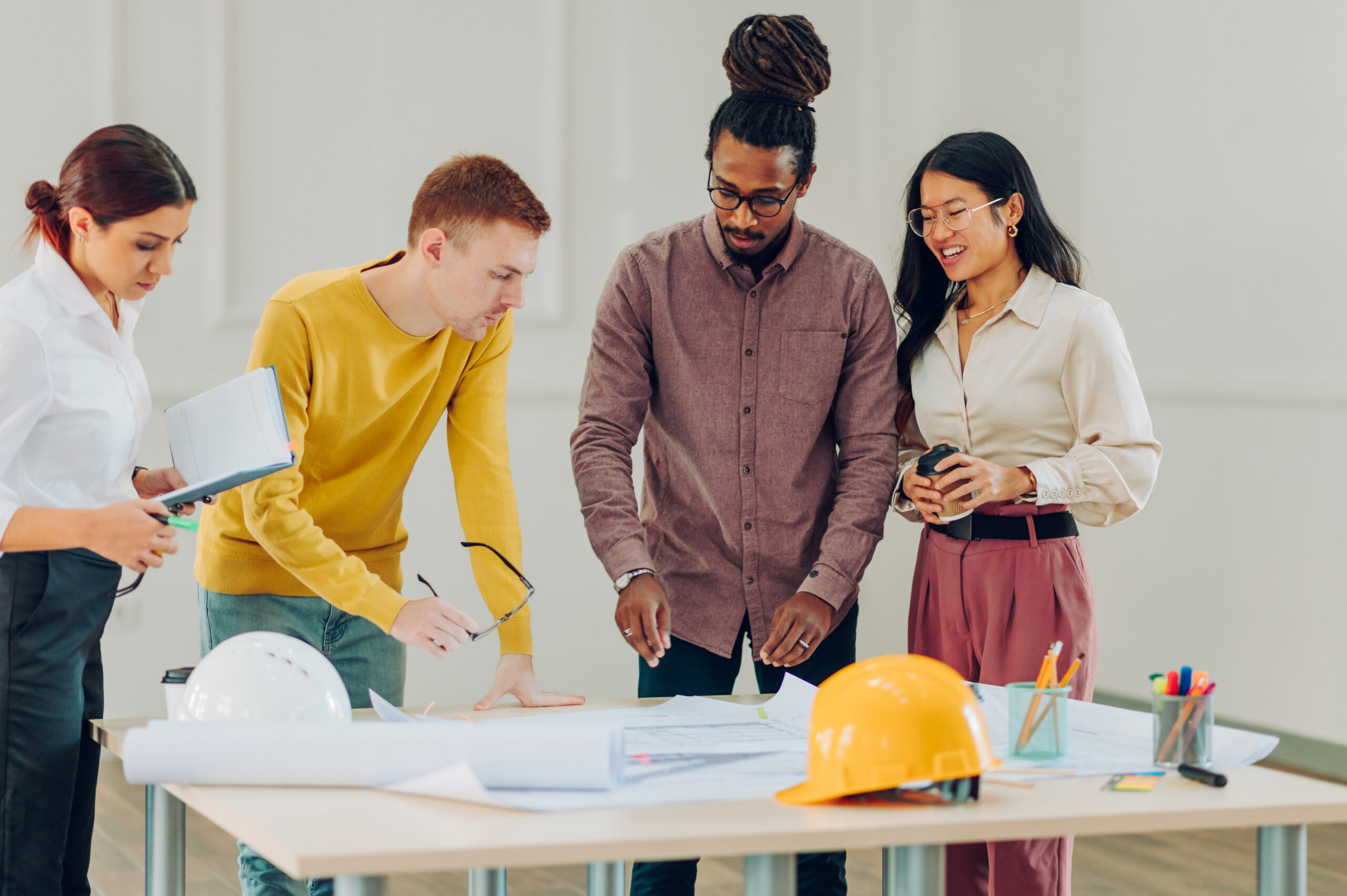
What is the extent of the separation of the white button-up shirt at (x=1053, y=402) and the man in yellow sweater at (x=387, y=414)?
26.0 inches

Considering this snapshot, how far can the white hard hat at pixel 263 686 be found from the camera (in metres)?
1.25

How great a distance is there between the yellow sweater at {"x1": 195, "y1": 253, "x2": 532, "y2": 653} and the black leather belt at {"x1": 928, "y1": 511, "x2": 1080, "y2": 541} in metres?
0.67

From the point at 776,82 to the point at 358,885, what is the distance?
1.35m

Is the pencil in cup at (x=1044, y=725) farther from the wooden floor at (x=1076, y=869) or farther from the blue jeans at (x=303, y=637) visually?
the wooden floor at (x=1076, y=869)

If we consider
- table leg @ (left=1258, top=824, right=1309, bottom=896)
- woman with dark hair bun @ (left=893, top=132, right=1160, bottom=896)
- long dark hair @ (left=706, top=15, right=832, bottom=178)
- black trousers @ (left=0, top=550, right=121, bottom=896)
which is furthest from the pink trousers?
black trousers @ (left=0, top=550, right=121, bottom=896)

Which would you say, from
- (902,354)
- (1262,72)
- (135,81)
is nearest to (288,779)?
(902,354)

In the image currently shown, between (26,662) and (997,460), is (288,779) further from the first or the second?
(997,460)

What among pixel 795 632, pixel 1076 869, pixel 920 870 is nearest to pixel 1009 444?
pixel 795 632

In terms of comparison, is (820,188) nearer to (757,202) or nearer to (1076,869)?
(1076,869)

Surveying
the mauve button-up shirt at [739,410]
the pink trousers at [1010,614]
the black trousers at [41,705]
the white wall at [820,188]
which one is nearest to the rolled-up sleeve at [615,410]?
the mauve button-up shirt at [739,410]

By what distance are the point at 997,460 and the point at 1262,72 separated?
2.44 metres

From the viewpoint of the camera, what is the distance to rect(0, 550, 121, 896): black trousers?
1.45 m

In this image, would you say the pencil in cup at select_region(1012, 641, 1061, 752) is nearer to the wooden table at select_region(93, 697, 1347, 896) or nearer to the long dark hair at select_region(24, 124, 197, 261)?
the wooden table at select_region(93, 697, 1347, 896)

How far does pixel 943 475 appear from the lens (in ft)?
5.93
